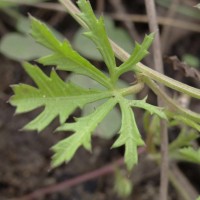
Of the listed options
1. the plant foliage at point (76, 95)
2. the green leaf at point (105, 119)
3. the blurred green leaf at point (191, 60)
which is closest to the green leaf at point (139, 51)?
the plant foliage at point (76, 95)

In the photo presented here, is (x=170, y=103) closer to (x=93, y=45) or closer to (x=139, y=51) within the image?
(x=139, y=51)

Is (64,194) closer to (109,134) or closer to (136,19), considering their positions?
(109,134)

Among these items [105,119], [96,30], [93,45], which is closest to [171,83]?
[96,30]

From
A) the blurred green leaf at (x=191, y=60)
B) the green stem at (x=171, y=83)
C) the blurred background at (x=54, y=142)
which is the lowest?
the blurred background at (x=54, y=142)

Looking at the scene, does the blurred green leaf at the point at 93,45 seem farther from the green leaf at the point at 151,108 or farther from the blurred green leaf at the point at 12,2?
the green leaf at the point at 151,108

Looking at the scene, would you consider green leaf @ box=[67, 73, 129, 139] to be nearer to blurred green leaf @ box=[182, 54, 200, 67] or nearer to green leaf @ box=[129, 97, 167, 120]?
blurred green leaf @ box=[182, 54, 200, 67]
